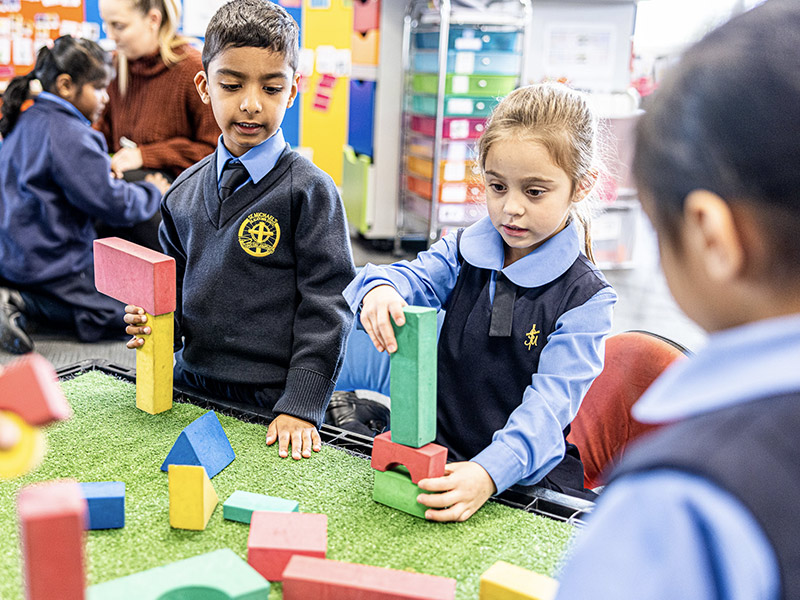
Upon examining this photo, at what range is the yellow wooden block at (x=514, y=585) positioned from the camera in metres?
0.66

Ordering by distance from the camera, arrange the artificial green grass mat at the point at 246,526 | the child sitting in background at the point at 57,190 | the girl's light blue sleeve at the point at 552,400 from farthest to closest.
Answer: the child sitting in background at the point at 57,190 < the girl's light blue sleeve at the point at 552,400 < the artificial green grass mat at the point at 246,526

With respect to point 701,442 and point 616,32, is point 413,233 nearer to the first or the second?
point 616,32

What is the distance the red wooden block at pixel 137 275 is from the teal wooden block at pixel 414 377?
0.38 metres

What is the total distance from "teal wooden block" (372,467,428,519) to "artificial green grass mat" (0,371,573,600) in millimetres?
11

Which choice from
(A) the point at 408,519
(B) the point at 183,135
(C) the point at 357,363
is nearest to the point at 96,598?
(A) the point at 408,519

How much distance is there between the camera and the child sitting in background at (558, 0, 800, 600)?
0.36m

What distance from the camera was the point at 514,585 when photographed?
667mm

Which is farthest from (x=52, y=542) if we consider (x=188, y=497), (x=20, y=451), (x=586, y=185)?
(x=586, y=185)

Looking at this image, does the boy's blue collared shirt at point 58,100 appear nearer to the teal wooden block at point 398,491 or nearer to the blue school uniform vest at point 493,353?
the blue school uniform vest at point 493,353

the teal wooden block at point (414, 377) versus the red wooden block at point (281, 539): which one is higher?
the teal wooden block at point (414, 377)

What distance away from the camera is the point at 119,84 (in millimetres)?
2654

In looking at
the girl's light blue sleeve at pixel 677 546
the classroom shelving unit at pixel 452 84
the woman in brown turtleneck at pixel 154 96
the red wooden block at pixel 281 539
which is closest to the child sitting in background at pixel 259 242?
the red wooden block at pixel 281 539

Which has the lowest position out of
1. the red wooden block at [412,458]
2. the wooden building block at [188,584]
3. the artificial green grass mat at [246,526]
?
the artificial green grass mat at [246,526]

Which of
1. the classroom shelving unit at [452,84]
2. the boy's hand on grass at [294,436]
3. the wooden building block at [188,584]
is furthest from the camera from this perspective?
the classroom shelving unit at [452,84]
